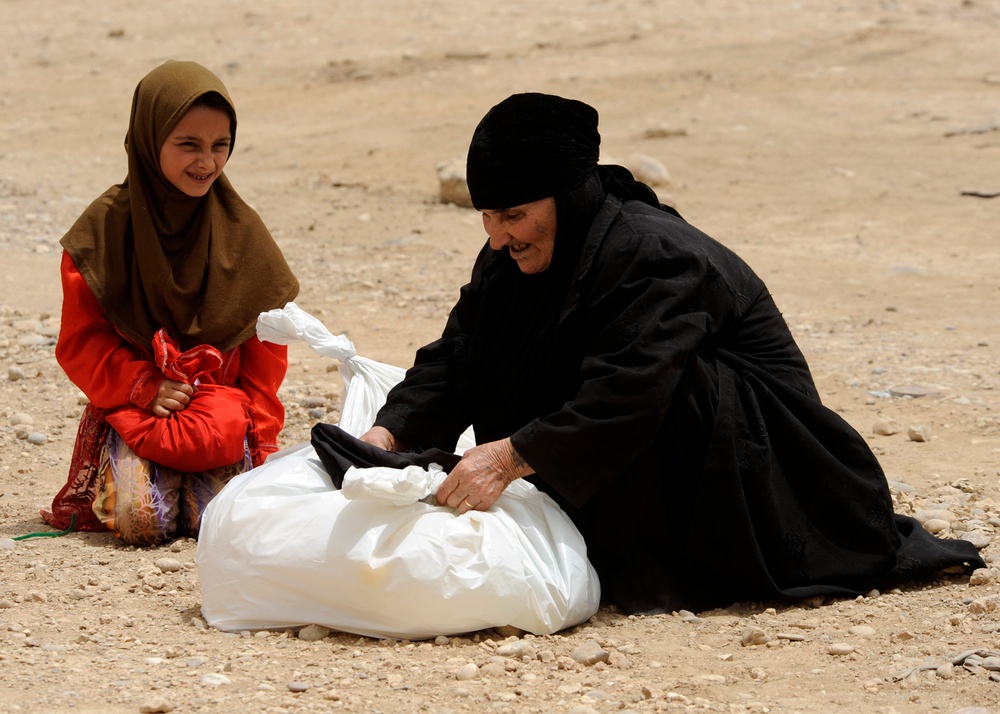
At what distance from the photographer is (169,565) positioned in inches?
145

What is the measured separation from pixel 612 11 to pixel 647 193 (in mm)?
12676

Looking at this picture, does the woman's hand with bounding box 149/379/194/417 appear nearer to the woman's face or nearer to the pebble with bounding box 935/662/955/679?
the woman's face

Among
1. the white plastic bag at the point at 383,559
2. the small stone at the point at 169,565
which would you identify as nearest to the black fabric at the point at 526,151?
the white plastic bag at the point at 383,559

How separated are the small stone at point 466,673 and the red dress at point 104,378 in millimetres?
1459

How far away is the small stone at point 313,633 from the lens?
3.08 metres

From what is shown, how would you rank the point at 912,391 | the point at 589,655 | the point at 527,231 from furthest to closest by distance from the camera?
the point at 912,391, the point at 527,231, the point at 589,655

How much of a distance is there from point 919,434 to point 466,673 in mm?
2694

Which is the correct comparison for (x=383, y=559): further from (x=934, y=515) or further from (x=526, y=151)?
(x=934, y=515)

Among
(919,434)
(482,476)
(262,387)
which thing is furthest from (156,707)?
(919,434)

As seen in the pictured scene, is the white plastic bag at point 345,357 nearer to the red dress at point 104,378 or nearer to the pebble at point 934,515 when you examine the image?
the red dress at point 104,378

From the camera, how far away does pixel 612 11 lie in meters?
15.5

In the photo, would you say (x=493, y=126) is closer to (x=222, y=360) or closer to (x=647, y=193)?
(x=647, y=193)

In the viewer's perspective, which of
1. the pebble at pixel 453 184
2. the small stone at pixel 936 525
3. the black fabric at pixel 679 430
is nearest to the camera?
the black fabric at pixel 679 430

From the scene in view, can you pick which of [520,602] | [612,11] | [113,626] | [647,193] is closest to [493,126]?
[647,193]
